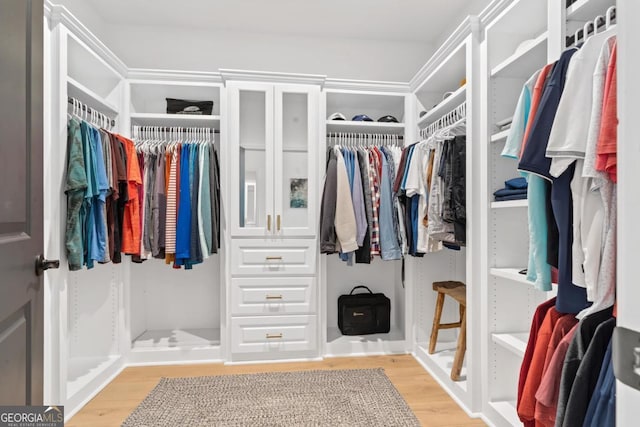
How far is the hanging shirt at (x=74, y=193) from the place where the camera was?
179 centimetres

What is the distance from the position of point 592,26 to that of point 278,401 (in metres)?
2.21

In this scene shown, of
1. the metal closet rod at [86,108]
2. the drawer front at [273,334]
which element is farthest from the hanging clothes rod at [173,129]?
the drawer front at [273,334]

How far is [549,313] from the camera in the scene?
3.81 feet

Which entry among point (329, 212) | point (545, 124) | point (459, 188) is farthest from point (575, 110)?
point (329, 212)

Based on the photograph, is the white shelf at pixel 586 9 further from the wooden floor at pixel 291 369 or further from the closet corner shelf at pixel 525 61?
the wooden floor at pixel 291 369

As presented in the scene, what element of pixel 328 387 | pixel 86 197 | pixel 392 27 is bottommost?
pixel 328 387

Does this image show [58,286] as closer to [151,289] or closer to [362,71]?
[151,289]

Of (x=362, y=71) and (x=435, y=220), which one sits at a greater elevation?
(x=362, y=71)

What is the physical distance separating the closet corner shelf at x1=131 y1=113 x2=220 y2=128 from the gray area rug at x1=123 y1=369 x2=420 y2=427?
1804 mm

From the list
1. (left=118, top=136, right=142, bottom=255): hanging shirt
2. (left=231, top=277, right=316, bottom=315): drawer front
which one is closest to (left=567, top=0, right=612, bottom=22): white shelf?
(left=231, top=277, right=316, bottom=315): drawer front

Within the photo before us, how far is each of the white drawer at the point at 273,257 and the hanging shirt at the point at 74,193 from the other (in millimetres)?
922

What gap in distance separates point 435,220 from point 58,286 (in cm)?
208

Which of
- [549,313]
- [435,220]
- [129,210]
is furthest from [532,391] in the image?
[129,210]

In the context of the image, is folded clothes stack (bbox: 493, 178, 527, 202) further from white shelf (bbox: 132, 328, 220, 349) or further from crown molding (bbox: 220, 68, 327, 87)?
white shelf (bbox: 132, 328, 220, 349)
